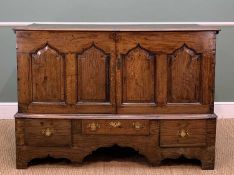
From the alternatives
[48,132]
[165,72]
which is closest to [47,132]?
[48,132]

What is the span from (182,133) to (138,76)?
36 centimetres

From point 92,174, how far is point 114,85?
0.45 meters

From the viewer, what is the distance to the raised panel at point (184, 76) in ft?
7.58

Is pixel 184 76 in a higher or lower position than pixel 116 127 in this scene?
higher

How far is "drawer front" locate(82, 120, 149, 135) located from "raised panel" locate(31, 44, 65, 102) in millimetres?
195

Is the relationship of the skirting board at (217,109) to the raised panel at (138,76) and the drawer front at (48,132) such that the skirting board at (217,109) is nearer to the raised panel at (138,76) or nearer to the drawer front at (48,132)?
the drawer front at (48,132)

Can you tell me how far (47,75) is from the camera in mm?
2328

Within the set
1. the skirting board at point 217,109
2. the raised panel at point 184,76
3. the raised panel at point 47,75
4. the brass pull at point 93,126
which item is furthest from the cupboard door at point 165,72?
the skirting board at point 217,109

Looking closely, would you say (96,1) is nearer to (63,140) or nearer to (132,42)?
(132,42)

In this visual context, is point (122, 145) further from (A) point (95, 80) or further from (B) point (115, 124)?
(A) point (95, 80)

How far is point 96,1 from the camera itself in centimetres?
317

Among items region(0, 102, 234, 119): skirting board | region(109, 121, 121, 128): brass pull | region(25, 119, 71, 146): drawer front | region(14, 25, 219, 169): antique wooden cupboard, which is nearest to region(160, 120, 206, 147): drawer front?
region(14, 25, 219, 169): antique wooden cupboard

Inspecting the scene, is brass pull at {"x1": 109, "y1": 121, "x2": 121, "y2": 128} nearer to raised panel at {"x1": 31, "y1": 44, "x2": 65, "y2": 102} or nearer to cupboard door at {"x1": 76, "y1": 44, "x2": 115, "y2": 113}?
cupboard door at {"x1": 76, "y1": 44, "x2": 115, "y2": 113}

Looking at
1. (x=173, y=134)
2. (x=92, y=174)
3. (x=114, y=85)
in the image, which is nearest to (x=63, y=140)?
(x=92, y=174)
